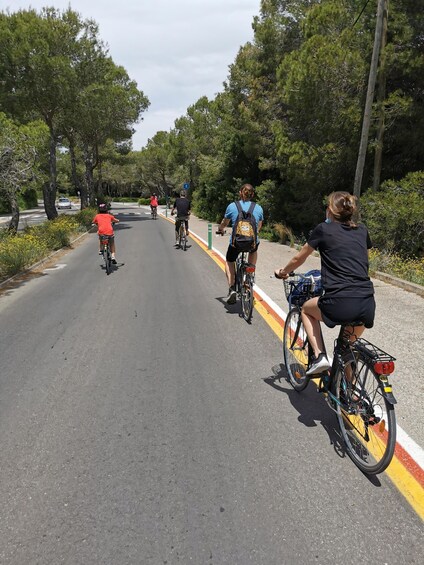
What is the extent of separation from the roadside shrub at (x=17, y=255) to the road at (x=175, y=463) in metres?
5.56

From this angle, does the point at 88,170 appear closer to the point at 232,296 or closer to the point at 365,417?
the point at 232,296

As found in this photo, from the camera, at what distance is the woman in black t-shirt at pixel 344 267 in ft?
10.1

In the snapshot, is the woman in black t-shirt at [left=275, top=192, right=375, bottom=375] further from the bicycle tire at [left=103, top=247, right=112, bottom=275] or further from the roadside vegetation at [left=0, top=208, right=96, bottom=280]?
the roadside vegetation at [left=0, top=208, right=96, bottom=280]

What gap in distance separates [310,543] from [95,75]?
87.5 feet

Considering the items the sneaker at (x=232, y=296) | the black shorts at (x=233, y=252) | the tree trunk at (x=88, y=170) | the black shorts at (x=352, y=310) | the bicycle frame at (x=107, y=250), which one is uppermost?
the tree trunk at (x=88, y=170)

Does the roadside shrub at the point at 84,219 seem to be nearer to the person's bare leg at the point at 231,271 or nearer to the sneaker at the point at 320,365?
the person's bare leg at the point at 231,271

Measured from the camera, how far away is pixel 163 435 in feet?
11.4

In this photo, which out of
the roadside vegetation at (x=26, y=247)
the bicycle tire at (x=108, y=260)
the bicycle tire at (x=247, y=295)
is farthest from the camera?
the bicycle tire at (x=108, y=260)

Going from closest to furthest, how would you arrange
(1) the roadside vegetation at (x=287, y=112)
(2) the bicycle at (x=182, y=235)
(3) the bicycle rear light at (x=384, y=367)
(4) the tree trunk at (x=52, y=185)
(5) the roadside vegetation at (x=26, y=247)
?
(3) the bicycle rear light at (x=384, y=367) < (5) the roadside vegetation at (x=26, y=247) < (1) the roadside vegetation at (x=287, y=112) < (2) the bicycle at (x=182, y=235) < (4) the tree trunk at (x=52, y=185)

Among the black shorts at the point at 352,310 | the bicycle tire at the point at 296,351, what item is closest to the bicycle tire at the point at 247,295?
the bicycle tire at the point at 296,351

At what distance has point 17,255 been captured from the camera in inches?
443

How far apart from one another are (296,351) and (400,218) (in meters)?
8.28

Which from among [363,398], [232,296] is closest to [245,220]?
[232,296]

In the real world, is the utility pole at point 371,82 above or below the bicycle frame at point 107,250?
above
